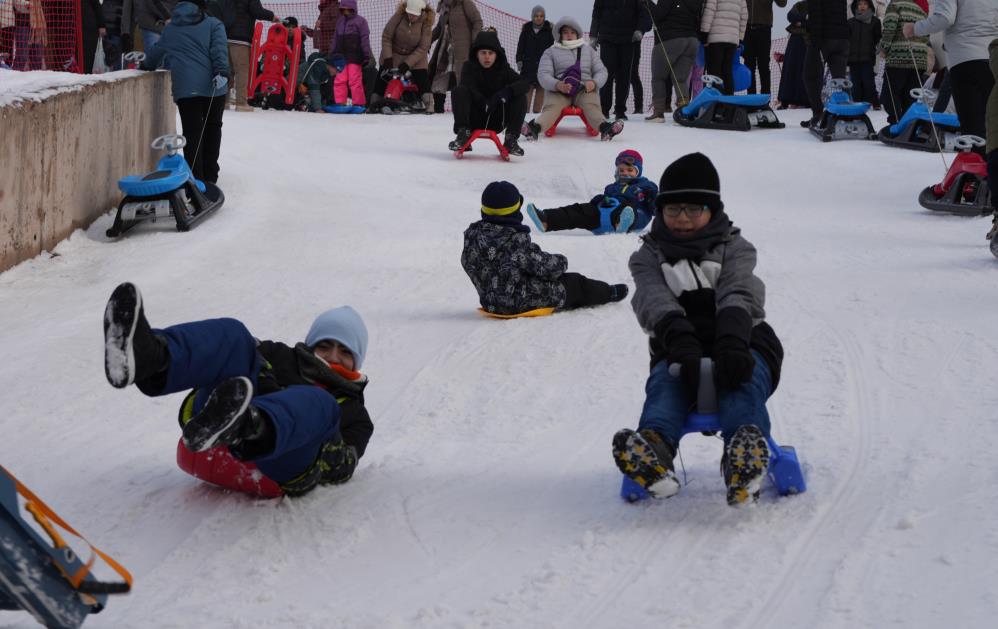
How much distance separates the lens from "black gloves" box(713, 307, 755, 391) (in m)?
3.35

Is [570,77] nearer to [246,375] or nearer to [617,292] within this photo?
[617,292]

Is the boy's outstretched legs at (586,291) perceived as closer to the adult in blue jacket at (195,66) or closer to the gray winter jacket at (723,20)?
the adult in blue jacket at (195,66)

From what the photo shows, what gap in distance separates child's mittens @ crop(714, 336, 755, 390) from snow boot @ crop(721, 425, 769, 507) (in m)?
0.15

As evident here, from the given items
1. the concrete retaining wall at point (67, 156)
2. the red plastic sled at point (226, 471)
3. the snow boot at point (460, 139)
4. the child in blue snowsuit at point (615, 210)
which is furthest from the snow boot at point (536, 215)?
the red plastic sled at point (226, 471)

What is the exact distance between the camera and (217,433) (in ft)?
9.16

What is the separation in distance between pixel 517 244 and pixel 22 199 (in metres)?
3.17

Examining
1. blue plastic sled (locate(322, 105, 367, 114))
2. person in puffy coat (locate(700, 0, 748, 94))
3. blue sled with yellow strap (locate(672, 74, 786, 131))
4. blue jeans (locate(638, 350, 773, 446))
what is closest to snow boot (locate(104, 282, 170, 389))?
blue jeans (locate(638, 350, 773, 446))

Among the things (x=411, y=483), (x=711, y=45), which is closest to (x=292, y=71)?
(x=711, y=45)

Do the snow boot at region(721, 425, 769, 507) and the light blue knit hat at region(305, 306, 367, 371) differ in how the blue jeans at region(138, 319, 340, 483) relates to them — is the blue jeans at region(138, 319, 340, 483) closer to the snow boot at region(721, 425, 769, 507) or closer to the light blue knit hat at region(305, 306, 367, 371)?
the light blue knit hat at region(305, 306, 367, 371)

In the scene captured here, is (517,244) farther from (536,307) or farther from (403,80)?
(403,80)

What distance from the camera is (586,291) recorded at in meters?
6.56

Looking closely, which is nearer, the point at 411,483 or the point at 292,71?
the point at 411,483

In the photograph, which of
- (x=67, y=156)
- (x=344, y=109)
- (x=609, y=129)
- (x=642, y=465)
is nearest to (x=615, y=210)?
(x=67, y=156)

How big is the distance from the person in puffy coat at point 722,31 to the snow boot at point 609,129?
188cm
